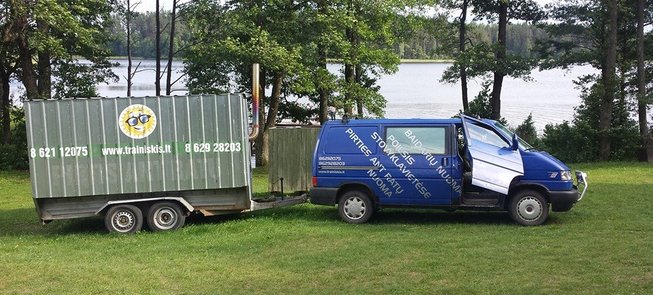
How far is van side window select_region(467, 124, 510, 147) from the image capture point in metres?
11.1

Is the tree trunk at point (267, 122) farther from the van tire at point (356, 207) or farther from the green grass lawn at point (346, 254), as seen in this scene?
the van tire at point (356, 207)

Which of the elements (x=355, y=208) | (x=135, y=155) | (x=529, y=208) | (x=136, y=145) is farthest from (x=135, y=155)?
(x=529, y=208)

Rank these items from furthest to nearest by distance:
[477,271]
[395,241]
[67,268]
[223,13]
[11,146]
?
[11,146]
[223,13]
[395,241]
[67,268]
[477,271]

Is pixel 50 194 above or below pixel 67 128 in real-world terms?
below

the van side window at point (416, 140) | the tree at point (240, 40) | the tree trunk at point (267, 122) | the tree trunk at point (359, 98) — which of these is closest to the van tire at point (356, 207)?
the van side window at point (416, 140)

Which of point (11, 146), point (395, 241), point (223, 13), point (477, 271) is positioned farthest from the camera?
point (11, 146)

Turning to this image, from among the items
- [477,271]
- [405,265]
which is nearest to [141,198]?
[405,265]

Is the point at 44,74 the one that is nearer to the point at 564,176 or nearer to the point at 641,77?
the point at 564,176

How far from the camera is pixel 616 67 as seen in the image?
28641mm

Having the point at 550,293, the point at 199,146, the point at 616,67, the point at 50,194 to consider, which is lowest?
the point at 550,293

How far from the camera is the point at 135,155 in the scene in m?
11.6

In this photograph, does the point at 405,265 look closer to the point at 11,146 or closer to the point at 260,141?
the point at 260,141

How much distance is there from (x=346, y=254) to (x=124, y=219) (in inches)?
189

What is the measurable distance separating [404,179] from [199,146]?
370 centimetres
